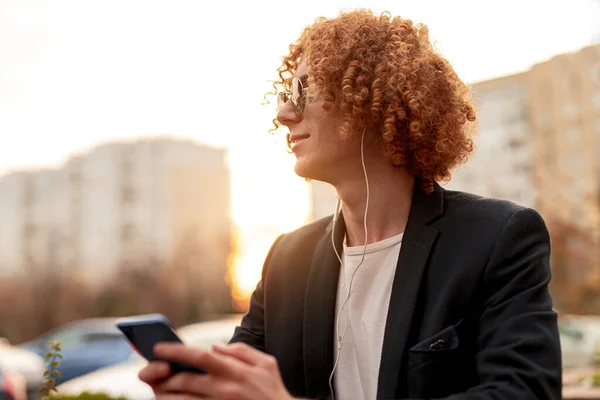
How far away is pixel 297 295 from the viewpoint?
227 centimetres

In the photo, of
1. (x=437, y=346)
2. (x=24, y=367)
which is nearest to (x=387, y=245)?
(x=437, y=346)

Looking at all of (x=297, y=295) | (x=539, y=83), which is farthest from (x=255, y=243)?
(x=297, y=295)

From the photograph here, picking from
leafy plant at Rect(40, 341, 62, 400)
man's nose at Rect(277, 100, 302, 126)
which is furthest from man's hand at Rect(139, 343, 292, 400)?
leafy plant at Rect(40, 341, 62, 400)

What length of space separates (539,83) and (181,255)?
2712 centimetres

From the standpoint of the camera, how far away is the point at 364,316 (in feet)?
7.04

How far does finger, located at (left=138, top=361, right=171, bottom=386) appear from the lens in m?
1.43

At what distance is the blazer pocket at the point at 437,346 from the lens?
1.83m

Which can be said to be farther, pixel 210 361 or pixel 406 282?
pixel 406 282

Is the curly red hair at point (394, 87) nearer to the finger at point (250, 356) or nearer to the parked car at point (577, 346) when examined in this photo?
the finger at point (250, 356)

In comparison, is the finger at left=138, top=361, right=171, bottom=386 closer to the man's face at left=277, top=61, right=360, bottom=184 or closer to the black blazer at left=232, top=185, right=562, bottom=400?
the black blazer at left=232, top=185, right=562, bottom=400

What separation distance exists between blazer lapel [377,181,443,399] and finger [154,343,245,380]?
0.64 m

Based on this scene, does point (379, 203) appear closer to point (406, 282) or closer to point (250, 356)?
point (406, 282)

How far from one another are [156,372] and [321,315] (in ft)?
2.64

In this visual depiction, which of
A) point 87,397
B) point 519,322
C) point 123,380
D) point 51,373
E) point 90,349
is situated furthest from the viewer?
point 90,349
